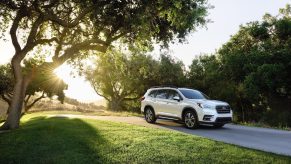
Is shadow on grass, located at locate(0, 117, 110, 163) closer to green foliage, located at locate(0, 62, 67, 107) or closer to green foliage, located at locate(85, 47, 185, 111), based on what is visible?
green foliage, located at locate(85, 47, 185, 111)

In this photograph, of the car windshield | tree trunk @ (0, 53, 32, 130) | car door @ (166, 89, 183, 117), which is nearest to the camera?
car door @ (166, 89, 183, 117)

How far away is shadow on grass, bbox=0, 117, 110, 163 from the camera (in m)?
11.0

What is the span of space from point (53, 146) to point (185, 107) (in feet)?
24.5

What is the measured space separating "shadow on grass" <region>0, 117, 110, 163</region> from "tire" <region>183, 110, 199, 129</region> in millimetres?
4583

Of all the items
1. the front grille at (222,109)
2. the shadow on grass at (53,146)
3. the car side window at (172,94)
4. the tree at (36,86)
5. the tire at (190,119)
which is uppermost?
the tree at (36,86)

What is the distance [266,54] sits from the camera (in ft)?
104

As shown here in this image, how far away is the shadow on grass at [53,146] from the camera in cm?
1098

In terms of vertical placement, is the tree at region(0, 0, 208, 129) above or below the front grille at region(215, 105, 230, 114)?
above

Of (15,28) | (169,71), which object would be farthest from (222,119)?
(169,71)

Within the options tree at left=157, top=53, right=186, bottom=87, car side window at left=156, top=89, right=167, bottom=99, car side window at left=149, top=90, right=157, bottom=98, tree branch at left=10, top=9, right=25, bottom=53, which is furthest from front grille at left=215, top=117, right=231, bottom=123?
tree at left=157, top=53, right=186, bottom=87

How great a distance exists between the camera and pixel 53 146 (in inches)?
499

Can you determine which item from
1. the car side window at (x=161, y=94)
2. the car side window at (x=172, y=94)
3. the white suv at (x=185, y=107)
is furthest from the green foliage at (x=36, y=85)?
the car side window at (x=172, y=94)

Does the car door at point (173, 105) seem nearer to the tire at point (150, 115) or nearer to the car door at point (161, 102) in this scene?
the car door at point (161, 102)

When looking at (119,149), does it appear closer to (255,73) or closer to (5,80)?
(255,73)
